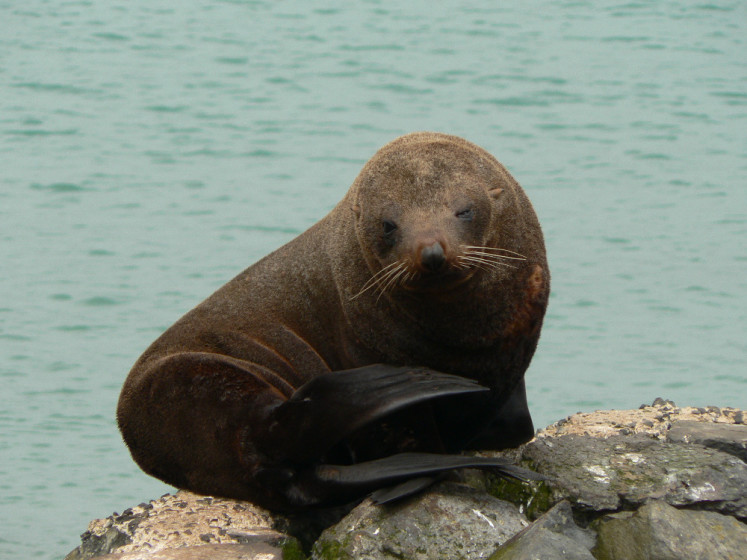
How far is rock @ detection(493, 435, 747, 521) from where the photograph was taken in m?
4.60

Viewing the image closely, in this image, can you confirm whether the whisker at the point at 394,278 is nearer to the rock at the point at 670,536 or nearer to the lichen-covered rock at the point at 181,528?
the lichen-covered rock at the point at 181,528

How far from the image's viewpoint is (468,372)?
15.2ft

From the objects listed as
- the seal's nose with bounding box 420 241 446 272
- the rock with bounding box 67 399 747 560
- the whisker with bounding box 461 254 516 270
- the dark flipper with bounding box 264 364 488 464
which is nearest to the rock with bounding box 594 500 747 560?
the rock with bounding box 67 399 747 560

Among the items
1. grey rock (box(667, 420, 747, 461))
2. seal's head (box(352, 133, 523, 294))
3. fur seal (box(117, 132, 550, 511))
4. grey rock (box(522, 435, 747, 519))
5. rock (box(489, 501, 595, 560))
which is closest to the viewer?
rock (box(489, 501, 595, 560))

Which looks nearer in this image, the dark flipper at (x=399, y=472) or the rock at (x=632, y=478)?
the dark flipper at (x=399, y=472)

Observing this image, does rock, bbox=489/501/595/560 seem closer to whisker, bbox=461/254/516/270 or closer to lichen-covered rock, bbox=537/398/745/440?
whisker, bbox=461/254/516/270

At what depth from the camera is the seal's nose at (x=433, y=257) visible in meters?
4.05

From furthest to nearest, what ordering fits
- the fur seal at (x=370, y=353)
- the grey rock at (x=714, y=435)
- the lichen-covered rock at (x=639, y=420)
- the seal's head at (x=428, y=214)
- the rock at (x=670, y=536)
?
the lichen-covered rock at (x=639, y=420) → the grey rock at (x=714, y=435) → the fur seal at (x=370, y=353) → the seal's head at (x=428, y=214) → the rock at (x=670, y=536)

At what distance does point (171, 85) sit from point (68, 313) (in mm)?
7170

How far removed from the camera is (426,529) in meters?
4.23

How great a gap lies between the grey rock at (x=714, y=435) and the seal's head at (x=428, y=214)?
4.79 ft

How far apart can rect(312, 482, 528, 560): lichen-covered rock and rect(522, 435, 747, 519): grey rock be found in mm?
381

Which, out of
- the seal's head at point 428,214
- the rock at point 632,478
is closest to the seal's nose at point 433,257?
the seal's head at point 428,214

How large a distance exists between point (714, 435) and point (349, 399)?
1998 mm
